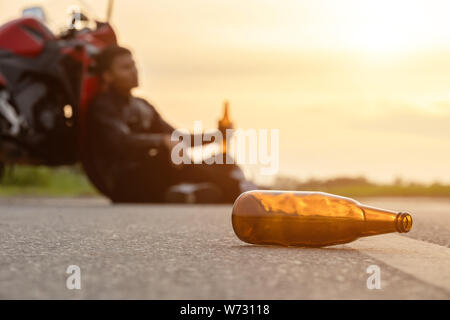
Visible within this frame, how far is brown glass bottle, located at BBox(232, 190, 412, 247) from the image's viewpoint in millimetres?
3108

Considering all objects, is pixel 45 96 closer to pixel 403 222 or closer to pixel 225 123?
pixel 225 123

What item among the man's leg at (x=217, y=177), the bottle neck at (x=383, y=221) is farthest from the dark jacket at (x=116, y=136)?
the bottle neck at (x=383, y=221)

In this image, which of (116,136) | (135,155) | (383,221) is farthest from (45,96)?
(383,221)

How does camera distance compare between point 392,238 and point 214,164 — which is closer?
point 392,238

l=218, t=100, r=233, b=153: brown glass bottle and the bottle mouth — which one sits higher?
l=218, t=100, r=233, b=153: brown glass bottle

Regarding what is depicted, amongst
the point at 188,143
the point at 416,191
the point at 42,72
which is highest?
the point at 42,72

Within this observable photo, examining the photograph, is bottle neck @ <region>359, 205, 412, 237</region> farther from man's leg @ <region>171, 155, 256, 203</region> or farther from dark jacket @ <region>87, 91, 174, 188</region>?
man's leg @ <region>171, 155, 256, 203</region>

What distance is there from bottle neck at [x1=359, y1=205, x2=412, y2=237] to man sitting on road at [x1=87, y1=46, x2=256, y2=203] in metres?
5.61

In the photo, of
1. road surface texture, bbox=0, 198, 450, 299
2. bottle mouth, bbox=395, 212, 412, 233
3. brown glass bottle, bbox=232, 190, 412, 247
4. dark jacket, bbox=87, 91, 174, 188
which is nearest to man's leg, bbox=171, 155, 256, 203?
dark jacket, bbox=87, 91, 174, 188

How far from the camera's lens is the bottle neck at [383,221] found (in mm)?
3023

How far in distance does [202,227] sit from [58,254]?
71.6 inches
